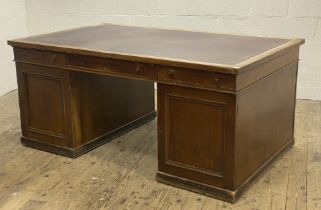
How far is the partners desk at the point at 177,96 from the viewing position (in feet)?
7.72

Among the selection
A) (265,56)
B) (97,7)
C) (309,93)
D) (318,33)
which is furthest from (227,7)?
(265,56)

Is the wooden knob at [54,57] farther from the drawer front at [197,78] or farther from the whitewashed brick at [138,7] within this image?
the whitewashed brick at [138,7]

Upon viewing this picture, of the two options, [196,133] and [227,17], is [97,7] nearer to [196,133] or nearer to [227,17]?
[227,17]

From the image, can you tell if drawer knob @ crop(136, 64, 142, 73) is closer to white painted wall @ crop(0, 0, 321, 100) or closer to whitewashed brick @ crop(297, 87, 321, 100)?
white painted wall @ crop(0, 0, 321, 100)

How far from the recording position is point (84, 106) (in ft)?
9.82

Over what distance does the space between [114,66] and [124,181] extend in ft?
2.06

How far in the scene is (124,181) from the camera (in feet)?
8.80

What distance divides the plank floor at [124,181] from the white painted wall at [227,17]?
0.94 metres

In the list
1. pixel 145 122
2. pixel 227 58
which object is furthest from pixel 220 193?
pixel 145 122

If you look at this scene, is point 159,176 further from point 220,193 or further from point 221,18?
point 221,18

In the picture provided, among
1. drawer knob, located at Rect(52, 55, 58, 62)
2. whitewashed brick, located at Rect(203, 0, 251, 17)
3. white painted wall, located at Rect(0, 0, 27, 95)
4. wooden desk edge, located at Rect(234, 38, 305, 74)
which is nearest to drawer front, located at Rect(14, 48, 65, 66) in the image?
drawer knob, located at Rect(52, 55, 58, 62)

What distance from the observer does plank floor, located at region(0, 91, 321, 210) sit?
243 cm

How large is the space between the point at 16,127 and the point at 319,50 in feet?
8.21

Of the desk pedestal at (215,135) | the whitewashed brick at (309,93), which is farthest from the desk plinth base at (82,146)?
the whitewashed brick at (309,93)
